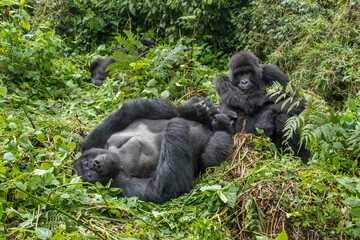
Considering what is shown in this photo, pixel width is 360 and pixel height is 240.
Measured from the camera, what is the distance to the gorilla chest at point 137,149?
3.54m

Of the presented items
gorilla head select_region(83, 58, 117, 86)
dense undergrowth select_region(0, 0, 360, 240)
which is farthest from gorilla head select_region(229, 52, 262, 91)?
gorilla head select_region(83, 58, 117, 86)

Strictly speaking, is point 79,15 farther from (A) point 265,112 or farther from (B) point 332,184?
(B) point 332,184

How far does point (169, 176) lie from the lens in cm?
324

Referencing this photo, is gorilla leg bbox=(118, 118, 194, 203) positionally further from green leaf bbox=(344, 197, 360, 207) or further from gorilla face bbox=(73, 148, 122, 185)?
green leaf bbox=(344, 197, 360, 207)

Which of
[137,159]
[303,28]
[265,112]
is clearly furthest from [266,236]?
[303,28]

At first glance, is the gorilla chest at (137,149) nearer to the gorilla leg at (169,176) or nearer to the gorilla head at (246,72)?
the gorilla leg at (169,176)

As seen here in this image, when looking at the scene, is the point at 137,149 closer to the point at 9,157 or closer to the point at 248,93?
the point at 9,157

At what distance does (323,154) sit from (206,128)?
1.36 meters

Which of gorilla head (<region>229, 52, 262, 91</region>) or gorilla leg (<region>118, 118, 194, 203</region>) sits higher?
gorilla head (<region>229, 52, 262, 91</region>)

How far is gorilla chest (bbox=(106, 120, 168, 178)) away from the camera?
139 inches

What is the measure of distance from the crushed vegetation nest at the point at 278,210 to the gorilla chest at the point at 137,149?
1007 mm

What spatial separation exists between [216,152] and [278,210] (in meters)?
1.12

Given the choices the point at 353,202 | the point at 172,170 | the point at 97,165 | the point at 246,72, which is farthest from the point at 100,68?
the point at 353,202

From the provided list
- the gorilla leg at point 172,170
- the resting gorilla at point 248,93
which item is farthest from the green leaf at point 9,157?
the resting gorilla at point 248,93
